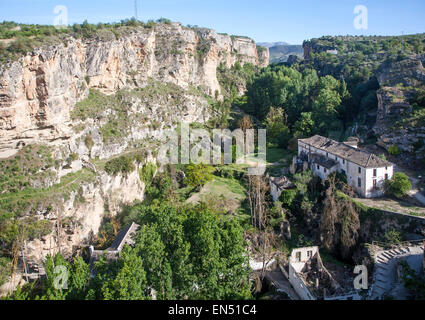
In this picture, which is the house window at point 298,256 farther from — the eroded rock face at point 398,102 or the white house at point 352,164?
the eroded rock face at point 398,102

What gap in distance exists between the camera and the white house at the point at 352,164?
2592cm

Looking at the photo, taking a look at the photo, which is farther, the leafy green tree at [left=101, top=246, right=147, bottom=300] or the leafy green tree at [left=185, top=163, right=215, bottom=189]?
the leafy green tree at [left=185, top=163, right=215, bottom=189]

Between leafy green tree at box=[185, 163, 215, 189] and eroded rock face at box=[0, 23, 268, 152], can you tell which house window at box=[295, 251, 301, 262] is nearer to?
leafy green tree at box=[185, 163, 215, 189]

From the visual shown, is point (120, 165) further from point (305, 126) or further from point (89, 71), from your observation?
point (305, 126)

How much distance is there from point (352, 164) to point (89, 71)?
25995 mm

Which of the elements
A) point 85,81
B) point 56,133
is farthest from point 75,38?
Result: point 56,133

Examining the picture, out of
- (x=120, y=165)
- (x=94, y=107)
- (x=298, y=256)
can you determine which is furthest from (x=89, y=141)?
(x=298, y=256)

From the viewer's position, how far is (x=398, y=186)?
25.0 metres

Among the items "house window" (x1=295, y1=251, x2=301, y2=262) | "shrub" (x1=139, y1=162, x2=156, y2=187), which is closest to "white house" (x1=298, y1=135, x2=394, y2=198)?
"house window" (x1=295, y1=251, x2=301, y2=262)

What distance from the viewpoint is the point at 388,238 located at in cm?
2148

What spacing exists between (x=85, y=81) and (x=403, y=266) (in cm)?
3046

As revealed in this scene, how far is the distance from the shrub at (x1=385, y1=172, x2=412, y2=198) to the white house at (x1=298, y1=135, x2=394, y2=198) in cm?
57

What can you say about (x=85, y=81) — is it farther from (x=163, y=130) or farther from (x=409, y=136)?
(x=409, y=136)

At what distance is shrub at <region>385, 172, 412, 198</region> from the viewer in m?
24.9
